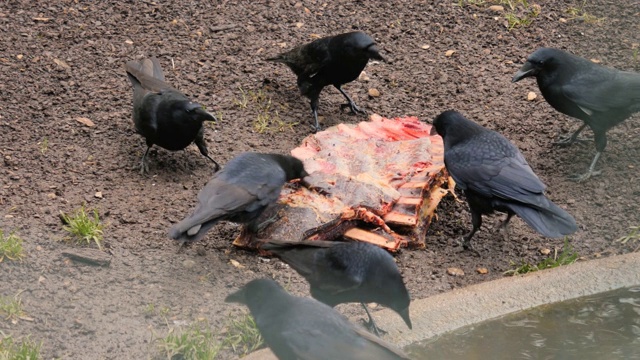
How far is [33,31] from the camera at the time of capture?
8.36m

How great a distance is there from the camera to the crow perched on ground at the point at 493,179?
5.61m

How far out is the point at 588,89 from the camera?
22.9 ft

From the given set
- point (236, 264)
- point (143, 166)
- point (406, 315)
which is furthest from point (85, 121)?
point (406, 315)

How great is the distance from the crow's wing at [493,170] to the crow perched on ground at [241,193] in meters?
1.15

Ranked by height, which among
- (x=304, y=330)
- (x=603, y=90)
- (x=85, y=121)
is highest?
(x=603, y=90)

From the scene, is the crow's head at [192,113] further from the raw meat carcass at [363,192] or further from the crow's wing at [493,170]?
the crow's wing at [493,170]

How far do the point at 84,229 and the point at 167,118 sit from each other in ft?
4.00

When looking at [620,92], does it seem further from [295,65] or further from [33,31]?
[33,31]

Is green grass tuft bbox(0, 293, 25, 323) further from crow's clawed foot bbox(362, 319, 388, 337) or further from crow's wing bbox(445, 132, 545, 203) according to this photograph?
crow's wing bbox(445, 132, 545, 203)

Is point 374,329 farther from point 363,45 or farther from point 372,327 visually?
point 363,45

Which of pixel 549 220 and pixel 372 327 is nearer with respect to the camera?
pixel 372 327

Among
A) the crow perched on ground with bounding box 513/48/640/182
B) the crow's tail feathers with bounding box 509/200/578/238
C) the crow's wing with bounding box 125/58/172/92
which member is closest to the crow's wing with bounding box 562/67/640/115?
the crow perched on ground with bounding box 513/48/640/182

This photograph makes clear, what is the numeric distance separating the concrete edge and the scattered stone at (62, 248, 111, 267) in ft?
4.79

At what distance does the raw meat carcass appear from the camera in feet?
19.0
